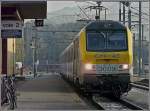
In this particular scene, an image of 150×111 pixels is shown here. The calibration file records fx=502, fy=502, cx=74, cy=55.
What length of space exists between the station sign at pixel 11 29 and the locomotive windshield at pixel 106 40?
473 cm

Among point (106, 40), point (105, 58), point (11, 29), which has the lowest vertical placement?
point (105, 58)

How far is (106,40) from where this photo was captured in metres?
21.7

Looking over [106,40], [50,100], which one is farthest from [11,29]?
[106,40]

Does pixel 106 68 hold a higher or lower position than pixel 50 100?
higher

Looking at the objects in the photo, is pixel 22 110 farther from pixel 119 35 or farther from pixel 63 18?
pixel 63 18

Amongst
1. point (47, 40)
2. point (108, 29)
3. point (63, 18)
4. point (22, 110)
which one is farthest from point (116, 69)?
point (47, 40)

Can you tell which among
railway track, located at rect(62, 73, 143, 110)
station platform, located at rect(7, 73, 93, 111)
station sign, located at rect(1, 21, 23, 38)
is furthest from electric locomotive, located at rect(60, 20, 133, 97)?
station sign, located at rect(1, 21, 23, 38)

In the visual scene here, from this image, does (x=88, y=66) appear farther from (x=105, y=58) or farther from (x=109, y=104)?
(x=109, y=104)

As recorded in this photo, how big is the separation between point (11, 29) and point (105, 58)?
511cm

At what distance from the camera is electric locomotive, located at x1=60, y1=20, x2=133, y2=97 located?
2091cm

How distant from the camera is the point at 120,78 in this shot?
21.0 meters

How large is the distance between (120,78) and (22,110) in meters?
6.45

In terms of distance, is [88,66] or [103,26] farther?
[103,26]

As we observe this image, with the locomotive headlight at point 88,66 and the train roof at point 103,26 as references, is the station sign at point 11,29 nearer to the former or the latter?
the locomotive headlight at point 88,66
